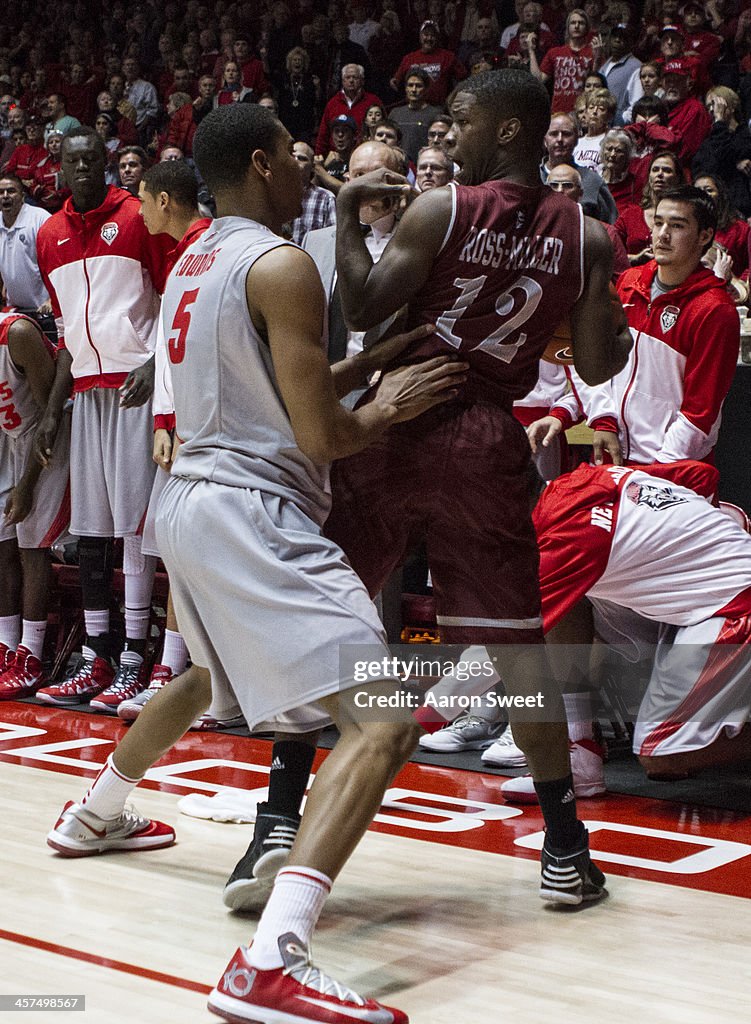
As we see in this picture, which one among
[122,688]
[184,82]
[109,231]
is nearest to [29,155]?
[184,82]

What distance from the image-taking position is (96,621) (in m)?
5.59

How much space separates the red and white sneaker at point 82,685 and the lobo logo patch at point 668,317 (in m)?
2.75

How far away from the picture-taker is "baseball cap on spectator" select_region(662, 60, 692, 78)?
936 cm

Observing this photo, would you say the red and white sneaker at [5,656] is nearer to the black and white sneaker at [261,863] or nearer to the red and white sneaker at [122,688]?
the red and white sneaker at [122,688]

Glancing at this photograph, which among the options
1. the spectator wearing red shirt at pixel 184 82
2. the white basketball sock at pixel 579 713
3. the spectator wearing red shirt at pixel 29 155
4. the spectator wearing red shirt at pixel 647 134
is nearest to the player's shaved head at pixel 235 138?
the white basketball sock at pixel 579 713

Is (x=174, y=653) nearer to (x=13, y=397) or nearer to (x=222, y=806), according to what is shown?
(x=13, y=397)

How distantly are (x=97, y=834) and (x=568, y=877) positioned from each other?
1.21 m

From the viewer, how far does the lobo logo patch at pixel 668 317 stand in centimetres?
456

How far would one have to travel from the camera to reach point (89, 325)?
5.43 metres

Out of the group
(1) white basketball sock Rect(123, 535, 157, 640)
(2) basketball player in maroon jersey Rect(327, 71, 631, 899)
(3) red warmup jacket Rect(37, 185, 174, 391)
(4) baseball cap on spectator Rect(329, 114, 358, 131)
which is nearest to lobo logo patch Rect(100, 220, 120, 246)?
(3) red warmup jacket Rect(37, 185, 174, 391)

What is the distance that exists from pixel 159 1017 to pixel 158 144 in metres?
11.2

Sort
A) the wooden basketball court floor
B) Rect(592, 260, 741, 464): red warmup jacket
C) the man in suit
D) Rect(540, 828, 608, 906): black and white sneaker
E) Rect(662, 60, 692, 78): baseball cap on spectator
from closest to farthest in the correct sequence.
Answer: the wooden basketball court floor, Rect(540, 828, 608, 906): black and white sneaker, the man in suit, Rect(592, 260, 741, 464): red warmup jacket, Rect(662, 60, 692, 78): baseball cap on spectator

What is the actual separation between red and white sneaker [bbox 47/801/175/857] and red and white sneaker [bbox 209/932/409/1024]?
3.94 feet

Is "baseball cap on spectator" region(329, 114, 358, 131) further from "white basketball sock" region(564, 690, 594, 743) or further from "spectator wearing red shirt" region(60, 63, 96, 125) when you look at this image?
"white basketball sock" region(564, 690, 594, 743)
